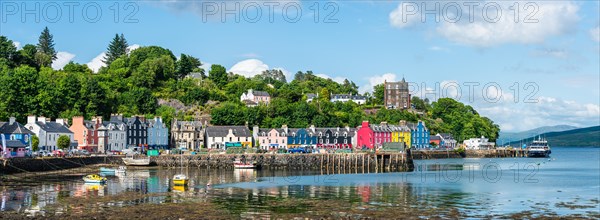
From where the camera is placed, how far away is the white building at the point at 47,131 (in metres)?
108

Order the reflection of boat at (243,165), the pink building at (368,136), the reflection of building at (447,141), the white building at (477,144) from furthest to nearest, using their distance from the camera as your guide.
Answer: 1. the white building at (477,144)
2. the reflection of building at (447,141)
3. the pink building at (368,136)
4. the reflection of boat at (243,165)

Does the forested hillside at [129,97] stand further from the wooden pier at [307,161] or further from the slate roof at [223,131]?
the wooden pier at [307,161]

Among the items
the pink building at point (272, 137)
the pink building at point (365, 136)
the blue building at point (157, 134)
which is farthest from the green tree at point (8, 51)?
the pink building at point (365, 136)

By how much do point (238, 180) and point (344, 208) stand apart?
2874 centimetres

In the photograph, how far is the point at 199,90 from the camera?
587 ft

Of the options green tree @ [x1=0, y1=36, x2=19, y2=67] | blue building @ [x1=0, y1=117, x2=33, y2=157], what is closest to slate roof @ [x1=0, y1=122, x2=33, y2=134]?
blue building @ [x1=0, y1=117, x2=33, y2=157]

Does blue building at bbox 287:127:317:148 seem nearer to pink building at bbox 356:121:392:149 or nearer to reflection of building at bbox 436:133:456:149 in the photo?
pink building at bbox 356:121:392:149

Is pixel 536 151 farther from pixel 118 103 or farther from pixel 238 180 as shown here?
pixel 238 180

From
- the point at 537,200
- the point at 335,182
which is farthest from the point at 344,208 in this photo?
the point at 335,182

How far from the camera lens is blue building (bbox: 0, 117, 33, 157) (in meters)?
90.5

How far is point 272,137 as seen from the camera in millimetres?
143875

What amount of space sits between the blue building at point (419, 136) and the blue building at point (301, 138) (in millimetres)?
33190

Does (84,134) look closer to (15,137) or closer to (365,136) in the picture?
(15,137)

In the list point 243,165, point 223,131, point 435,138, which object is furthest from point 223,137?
point 435,138
